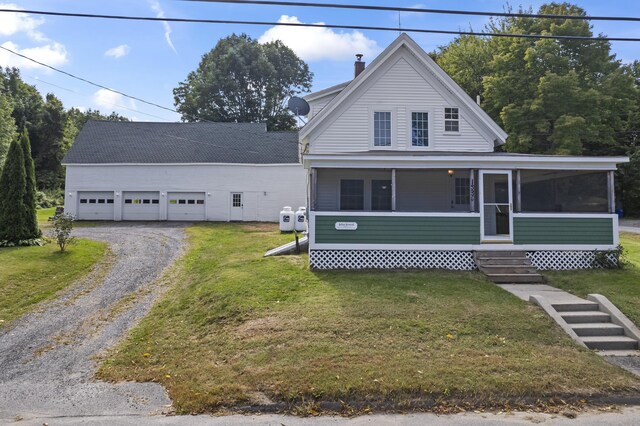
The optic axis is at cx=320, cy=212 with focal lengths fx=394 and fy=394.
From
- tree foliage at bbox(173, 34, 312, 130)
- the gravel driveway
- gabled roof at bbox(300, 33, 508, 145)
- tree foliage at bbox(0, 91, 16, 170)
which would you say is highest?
tree foliage at bbox(173, 34, 312, 130)

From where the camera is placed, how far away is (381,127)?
49.5 feet

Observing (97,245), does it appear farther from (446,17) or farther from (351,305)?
(446,17)

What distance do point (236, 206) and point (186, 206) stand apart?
3239 mm

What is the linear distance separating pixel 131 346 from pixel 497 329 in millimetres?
6659

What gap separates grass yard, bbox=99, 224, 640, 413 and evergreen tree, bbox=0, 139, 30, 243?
865 cm

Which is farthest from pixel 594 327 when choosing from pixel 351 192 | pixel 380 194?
pixel 351 192

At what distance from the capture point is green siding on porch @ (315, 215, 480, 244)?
11570 mm

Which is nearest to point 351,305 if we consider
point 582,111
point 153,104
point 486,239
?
point 486,239

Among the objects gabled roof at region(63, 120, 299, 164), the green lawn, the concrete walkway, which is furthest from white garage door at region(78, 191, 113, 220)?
the concrete walkway

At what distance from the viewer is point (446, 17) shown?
874cm

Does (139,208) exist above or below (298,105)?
below

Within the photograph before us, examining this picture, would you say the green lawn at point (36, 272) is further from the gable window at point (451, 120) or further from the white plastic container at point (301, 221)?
the gable window at point (451, 120)

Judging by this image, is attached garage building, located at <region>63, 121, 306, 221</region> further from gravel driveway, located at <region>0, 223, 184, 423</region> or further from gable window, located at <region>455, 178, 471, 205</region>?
gable window, located at <region>455, 178, 471, 205</region>

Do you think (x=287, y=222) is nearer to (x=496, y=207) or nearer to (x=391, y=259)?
(x=391, y=259)
